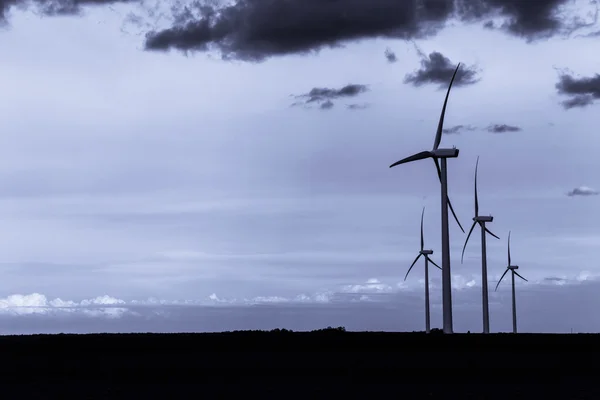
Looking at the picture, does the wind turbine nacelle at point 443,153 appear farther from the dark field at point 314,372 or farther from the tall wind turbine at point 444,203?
the dark field at point 314,372

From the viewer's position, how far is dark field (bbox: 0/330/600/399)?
43.3 m

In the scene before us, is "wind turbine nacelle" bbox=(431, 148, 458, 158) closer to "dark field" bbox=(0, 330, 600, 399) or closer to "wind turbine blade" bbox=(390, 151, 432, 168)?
"wind turbine blade" bbox=(390, 151, 432, 168)

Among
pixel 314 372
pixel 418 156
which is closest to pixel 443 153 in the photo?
pixel 418 156

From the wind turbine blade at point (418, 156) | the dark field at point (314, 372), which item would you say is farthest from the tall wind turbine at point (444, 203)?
the dark field at point (314, 372)

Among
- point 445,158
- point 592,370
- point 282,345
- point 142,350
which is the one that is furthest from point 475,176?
point 592,370

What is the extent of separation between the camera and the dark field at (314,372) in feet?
142

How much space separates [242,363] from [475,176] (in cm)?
7109

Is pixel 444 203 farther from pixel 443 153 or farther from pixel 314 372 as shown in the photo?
pixel 314 372

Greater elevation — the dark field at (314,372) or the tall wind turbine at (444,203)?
the tall wind turbine at (444,203)

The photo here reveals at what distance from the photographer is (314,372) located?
57.3 m

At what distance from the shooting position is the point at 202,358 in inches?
2950

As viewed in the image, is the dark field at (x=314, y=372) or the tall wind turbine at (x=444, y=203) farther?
the tall wind turbine at (x=444, y=203)

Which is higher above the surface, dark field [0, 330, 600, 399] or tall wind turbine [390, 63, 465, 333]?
tall wind turbine [390, 63, 465, 333]

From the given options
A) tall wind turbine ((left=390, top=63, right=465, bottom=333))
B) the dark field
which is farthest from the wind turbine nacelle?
the dark field
